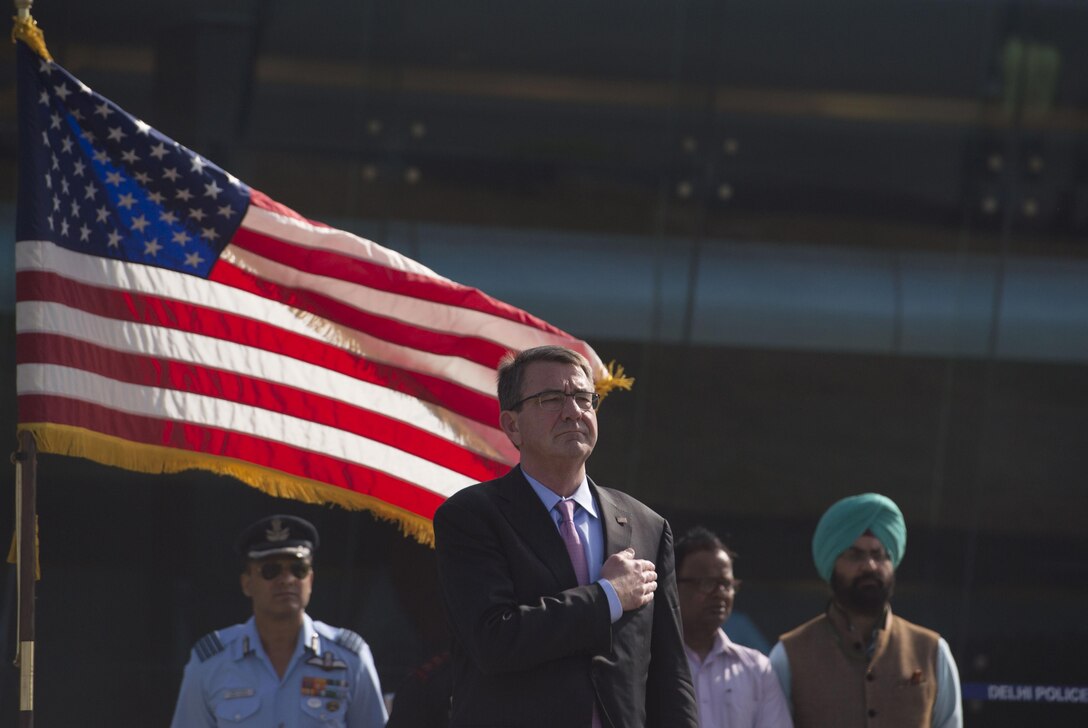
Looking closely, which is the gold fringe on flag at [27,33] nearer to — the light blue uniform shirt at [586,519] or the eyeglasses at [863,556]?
the light blue uniform shirt at [586,519]

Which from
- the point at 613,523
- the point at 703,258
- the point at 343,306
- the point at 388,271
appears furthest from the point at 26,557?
the point at 703,258

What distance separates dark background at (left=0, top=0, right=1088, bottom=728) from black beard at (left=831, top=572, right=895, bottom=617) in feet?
4.58

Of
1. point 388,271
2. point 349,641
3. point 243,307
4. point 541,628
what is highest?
point 388,271

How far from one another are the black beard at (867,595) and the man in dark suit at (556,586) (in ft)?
5.49

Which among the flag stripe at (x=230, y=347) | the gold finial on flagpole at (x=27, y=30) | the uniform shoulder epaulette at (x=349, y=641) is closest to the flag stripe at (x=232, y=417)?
the flag stripe at (x=230, y=347)

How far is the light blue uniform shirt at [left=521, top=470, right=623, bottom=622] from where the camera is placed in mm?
3201

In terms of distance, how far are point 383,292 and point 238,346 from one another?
1.57 feet

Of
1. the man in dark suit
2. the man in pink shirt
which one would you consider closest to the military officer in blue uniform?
the man in pink shirt

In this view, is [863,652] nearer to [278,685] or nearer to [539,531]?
[278,685]

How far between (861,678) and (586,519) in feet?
6.14

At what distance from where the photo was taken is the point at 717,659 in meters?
4.71

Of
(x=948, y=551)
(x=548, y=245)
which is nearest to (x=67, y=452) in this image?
(x=548, y=245)

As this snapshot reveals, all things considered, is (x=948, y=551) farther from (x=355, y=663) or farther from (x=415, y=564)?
(x=355, y=663)

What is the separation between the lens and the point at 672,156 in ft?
20.8
